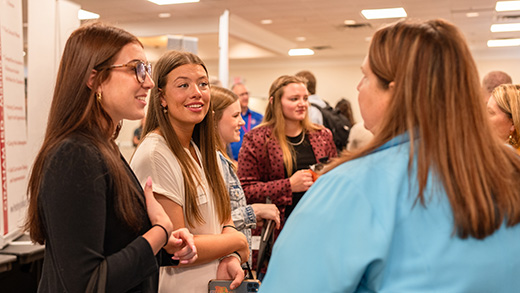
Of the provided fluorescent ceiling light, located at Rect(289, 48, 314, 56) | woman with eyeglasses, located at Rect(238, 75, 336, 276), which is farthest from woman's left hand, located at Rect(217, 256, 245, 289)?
fluorescent ceiling light, located at Rect(289, 48, 314, 56)

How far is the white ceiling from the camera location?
8477mm

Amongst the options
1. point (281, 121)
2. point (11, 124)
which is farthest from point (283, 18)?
point (11, 124)

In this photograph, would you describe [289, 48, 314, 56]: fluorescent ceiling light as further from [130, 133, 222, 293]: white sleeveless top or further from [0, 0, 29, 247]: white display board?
[130, 133, 222, 293]: white sleeveless top

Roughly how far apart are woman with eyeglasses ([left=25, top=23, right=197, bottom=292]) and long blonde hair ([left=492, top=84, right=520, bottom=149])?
76.6 inches

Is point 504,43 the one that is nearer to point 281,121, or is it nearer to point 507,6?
point 507,6

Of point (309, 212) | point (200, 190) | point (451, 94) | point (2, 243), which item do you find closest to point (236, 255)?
point (200, 190)

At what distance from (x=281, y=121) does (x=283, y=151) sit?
0.75 ft

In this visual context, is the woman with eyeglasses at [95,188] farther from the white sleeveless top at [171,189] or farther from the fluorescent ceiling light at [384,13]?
the fluorescent ceiling light at [384,13]

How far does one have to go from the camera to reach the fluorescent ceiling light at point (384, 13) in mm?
8695

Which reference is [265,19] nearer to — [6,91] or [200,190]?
[6,91]

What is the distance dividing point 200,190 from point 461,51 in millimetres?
1169

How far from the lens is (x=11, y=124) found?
3129 millimetres

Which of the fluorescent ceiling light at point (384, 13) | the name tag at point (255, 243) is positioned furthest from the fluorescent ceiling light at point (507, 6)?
the name tag at point (255, 243)

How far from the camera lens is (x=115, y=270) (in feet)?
4.33
